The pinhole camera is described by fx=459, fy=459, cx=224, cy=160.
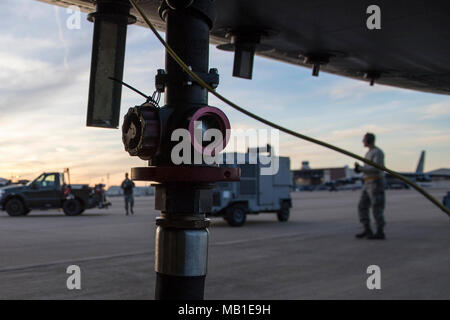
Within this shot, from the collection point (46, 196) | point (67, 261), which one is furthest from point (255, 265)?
point (46, 196)

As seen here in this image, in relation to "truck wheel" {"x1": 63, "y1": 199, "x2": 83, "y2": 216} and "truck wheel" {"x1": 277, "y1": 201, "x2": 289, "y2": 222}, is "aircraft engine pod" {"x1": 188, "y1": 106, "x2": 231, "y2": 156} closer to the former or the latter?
"truck wheel" {"x1": 277, "y1": 201, "x2": 289, "y2": 222}

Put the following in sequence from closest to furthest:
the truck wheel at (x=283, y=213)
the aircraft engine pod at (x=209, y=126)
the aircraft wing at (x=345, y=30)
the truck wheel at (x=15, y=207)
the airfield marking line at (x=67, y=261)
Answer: the aircraft engine pod at (x=209, y=126) < the aircraft wing at (x=345, y=30) < the airfield marking line at (x=67, y=261) < the truck wheel at (x=283, y=213) < the truck wheel at (x=15, y=207)

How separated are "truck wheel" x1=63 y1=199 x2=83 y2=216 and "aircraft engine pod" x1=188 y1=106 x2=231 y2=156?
57.4ft

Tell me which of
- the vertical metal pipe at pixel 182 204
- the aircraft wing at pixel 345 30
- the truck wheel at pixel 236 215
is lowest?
the truck wheel at pixel 236 215

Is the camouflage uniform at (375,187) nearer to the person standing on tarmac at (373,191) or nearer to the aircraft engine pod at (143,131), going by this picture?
the person standing on tarmac at (373,191)

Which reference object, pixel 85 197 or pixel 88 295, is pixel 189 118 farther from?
pixel 85 197

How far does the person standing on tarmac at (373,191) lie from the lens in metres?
8.50

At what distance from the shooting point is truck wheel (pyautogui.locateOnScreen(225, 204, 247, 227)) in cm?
1187

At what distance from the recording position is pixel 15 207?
17.9 meters

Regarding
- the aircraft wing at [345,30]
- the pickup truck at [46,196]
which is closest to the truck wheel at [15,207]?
the pickup truck at [46,196]

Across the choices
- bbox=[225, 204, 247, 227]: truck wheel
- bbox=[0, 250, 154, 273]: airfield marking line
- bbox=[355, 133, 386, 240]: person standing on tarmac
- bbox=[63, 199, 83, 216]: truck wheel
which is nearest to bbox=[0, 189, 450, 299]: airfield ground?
bbox=[0, 250, 154, 273]: airfield marking line

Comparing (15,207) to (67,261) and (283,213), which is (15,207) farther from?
(67,261)

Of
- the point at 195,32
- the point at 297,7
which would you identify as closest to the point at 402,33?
the point at 297,7

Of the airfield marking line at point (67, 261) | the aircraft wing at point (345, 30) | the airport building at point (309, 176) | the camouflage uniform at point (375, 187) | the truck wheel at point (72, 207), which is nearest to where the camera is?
the aircraft wing at point (345, 30)
